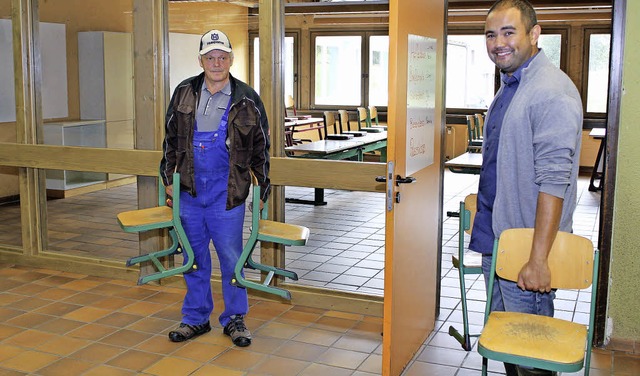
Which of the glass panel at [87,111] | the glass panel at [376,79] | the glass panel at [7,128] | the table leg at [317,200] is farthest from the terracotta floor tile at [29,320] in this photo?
the glass panel at [376,79]

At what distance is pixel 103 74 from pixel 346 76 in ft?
13.9

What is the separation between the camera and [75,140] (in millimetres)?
6629

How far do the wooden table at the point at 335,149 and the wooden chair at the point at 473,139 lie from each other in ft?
3.85

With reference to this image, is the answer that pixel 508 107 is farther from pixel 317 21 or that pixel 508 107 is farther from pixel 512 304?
pixel 317 21

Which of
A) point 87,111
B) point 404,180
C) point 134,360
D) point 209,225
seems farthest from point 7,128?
point 404,180

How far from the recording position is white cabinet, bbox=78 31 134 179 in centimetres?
696

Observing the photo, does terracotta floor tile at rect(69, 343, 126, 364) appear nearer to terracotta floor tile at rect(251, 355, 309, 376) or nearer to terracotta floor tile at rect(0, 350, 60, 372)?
terracotta floor tile at rect(0, 350, 60, 372)

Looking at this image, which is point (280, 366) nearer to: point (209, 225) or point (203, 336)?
point (203, 336)

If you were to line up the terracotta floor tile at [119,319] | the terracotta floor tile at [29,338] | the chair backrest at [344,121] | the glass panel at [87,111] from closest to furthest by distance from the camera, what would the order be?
the terracotta floor tile at [29,338] → the terracotta floor tile at [119,319] → the glass panel at [87,111] → the chair backrest at [344,121]

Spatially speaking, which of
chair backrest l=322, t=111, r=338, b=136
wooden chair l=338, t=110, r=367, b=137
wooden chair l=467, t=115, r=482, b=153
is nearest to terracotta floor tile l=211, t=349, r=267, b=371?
chair backrest l=322, t=111, r=338, b=136

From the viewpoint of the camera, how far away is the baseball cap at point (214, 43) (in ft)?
12.1

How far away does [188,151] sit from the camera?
3.76 metres

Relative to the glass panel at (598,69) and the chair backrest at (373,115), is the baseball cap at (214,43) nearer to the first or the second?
the chair backrest at (373,115)

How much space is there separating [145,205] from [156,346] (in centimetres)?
131
